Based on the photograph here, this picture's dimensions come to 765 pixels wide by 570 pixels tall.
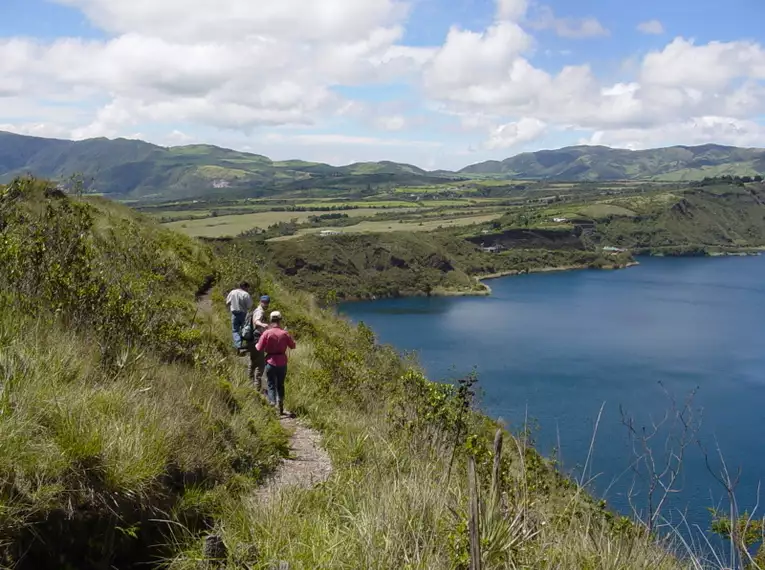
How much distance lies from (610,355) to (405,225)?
90.4 m

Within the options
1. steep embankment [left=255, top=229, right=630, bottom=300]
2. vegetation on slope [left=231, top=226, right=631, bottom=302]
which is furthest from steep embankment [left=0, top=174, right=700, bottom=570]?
steep embankment [left=255, top=229, right=630, bottom=300]

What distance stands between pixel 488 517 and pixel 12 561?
88.1 inches

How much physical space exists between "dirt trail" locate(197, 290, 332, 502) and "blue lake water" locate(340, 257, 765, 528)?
716 centimetres

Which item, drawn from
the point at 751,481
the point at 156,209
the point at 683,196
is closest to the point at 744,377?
the point at 751,481

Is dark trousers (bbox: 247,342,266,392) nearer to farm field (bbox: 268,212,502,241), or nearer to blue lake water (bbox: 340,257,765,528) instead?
blue lake water (bbox: 340,257,765,528)

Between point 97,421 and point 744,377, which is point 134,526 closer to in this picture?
point 97,421

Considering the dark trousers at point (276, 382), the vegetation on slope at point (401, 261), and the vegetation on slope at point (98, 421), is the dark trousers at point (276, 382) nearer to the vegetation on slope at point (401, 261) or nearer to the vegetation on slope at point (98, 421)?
the vegetation on slope at point (98, 421)

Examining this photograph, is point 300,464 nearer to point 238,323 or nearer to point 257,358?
point 257,358

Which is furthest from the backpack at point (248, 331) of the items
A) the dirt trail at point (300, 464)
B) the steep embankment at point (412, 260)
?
the steep embankment at point (412, 260)

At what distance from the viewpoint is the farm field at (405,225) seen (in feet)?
420

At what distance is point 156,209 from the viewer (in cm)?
17588

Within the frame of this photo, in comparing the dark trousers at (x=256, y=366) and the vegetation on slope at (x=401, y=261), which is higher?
the dark trousers at (x=256, y=366)

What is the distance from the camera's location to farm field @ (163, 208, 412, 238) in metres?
122

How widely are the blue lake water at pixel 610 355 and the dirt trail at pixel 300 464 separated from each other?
7157 millimetres
